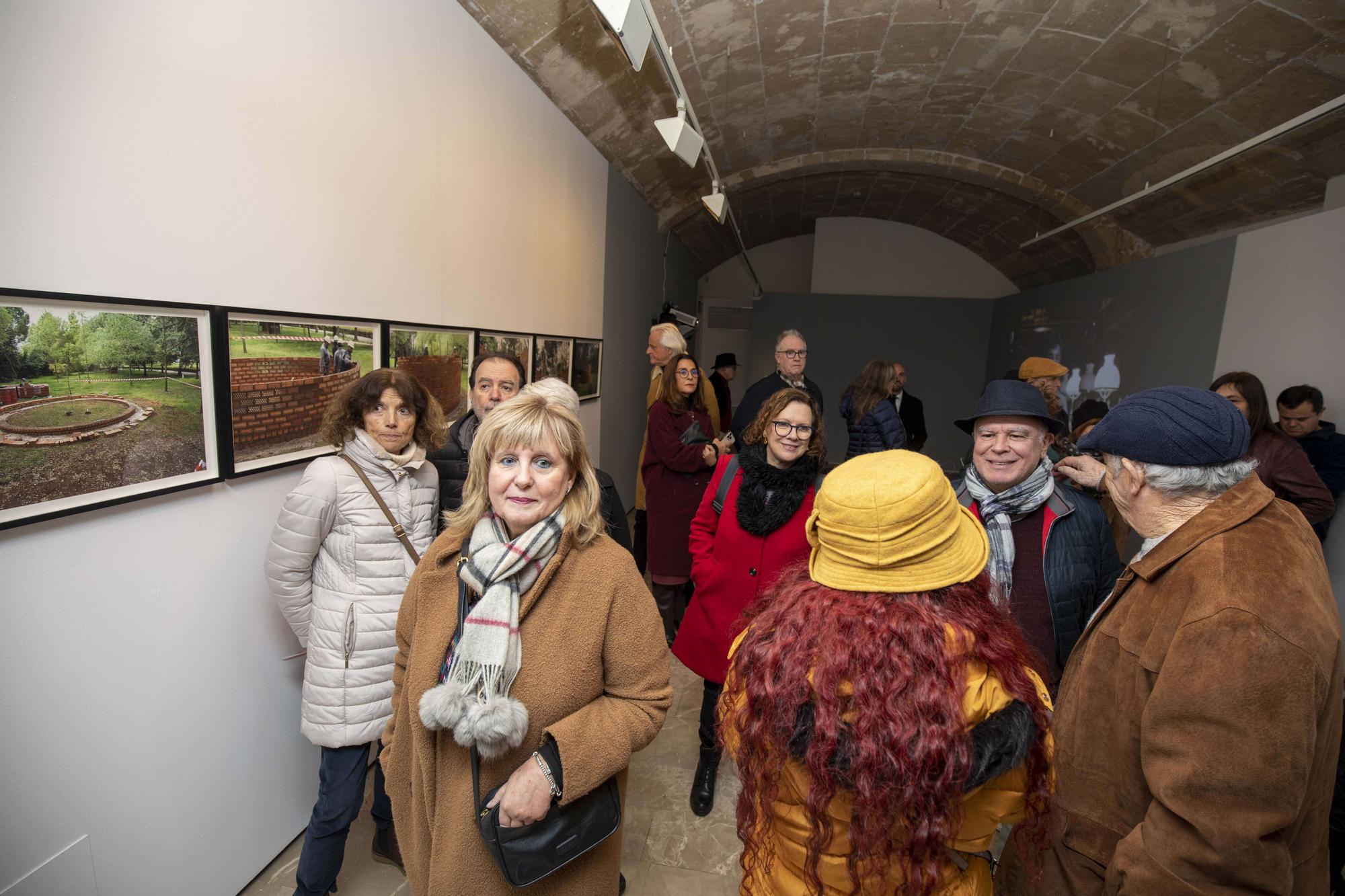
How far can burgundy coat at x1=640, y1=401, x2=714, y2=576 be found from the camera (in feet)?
13.1

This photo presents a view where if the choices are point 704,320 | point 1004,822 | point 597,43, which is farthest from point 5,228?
point 704,320

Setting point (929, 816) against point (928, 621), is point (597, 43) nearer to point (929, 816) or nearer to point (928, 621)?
point (928, 621)

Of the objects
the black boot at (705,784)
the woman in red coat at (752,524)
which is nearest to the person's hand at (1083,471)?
the woman in red coat at (752,524)

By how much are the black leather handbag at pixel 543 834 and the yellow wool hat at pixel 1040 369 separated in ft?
15.0

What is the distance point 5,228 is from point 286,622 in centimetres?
153

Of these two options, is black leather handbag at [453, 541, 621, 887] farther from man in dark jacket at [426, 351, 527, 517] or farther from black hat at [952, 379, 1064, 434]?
black hat at [952, 379, 1064, 434]

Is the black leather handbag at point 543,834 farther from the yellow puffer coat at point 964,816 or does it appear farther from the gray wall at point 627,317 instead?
the gray wall at point 627,317

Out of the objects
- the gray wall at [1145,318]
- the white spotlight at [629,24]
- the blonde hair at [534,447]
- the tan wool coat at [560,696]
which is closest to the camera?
the tan wool coat at [560,696]

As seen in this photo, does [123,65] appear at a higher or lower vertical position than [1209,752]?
higher

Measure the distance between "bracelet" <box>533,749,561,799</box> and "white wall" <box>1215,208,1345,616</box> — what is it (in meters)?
5.07

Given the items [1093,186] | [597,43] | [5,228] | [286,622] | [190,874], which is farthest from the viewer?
[1093,186]

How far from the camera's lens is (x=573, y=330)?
5637mm

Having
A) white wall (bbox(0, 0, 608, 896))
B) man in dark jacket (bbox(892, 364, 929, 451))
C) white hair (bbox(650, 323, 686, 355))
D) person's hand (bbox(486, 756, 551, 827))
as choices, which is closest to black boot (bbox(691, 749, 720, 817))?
white wall (bbox(0, 0, 608, 896))

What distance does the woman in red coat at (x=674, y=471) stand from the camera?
394cm
